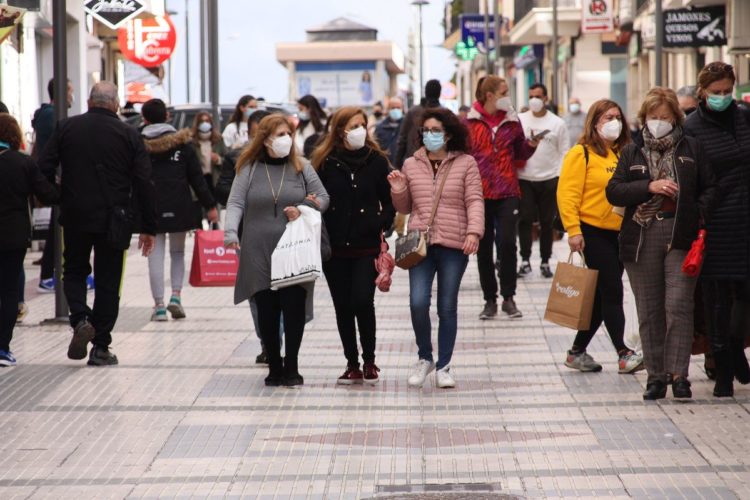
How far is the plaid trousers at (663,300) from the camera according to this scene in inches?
375

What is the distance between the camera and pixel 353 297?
409 inches

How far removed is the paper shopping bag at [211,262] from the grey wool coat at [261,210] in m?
3.20

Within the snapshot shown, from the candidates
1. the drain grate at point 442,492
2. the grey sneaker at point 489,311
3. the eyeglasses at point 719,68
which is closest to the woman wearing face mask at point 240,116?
the grey sneaker at point 489,311

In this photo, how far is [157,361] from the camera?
38.1 ft

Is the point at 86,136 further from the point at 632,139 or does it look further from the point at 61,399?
the point at 632,139

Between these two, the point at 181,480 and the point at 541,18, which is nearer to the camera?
the point at 181,480

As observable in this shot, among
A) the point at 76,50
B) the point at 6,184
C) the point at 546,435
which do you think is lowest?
the point at 546,435

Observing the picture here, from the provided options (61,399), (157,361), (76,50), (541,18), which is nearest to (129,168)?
(157,361)

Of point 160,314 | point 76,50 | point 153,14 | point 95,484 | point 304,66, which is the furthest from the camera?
point 304,66

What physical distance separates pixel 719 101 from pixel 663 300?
1.22 meters

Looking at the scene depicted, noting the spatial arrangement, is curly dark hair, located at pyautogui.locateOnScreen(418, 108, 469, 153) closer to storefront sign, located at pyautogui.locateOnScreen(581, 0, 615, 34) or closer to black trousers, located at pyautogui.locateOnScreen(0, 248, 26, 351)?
black trousers, located at pyautogui.locateOnScreen(0, 248, 26, 351)

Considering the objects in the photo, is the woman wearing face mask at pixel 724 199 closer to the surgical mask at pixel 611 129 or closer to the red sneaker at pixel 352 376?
the surgical mask at pixel 611 129

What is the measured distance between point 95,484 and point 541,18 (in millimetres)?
47029

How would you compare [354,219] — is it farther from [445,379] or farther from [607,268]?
[607,268]
